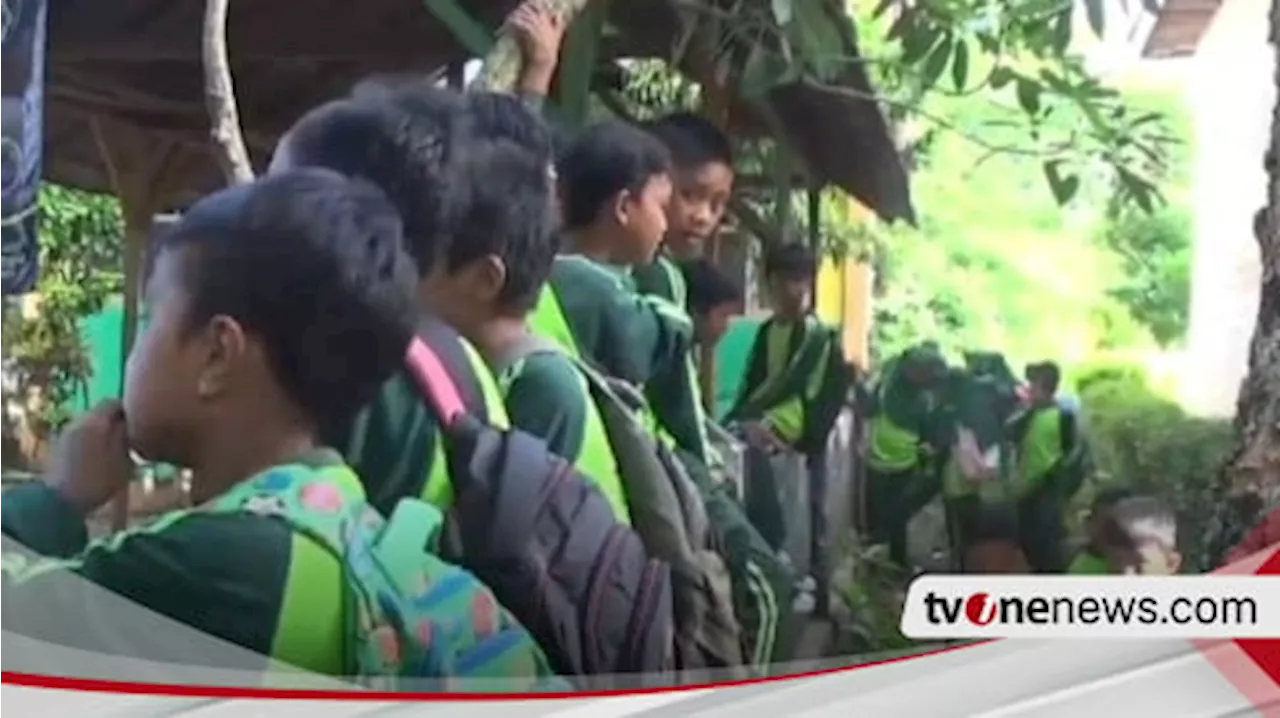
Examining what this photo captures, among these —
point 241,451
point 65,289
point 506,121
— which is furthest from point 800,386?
point 65,289

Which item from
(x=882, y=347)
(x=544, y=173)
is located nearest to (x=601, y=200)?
(x=544, y=173)

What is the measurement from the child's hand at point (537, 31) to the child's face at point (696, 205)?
106 mm

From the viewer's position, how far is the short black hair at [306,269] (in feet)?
2.78

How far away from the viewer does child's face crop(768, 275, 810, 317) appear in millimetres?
864

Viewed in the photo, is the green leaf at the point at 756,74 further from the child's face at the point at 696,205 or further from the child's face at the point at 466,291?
the child's face at the point at 466,291

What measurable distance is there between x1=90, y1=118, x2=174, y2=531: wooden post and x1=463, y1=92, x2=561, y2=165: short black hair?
0.18 metres

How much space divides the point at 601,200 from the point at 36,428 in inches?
14.7

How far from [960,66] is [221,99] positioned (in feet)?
1.47

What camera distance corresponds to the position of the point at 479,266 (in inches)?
33.8

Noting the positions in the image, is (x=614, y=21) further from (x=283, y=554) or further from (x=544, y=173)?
(x=283, y=554)

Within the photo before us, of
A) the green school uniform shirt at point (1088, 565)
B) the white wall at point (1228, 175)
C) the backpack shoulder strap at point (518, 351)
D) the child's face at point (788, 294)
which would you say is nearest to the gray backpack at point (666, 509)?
the backpack shoulder strap at point (518, 351)

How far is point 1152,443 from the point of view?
0.89 meters

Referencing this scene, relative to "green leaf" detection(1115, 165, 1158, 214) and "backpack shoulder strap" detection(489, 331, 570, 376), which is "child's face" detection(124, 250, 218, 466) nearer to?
"backpack shoulder strap" detection(489, 331, 570, 376)

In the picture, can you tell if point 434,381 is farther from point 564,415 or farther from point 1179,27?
point 1179,27
